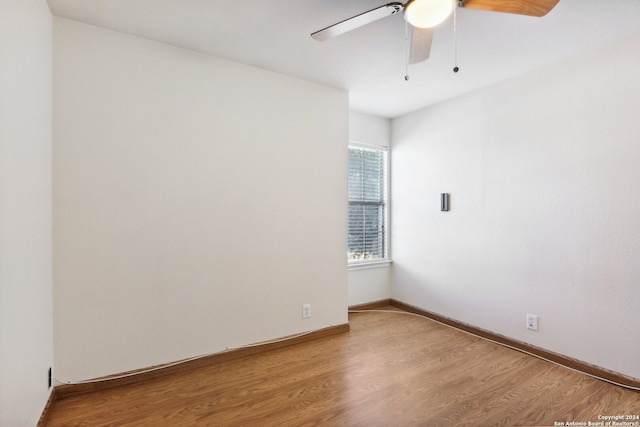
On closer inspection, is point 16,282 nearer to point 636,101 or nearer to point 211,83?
point 211,83

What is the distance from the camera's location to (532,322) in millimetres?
2625

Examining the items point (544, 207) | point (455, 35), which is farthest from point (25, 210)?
point (544, 207)

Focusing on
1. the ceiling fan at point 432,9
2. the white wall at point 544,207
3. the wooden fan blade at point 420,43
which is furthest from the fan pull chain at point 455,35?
the white wall at point 544,207

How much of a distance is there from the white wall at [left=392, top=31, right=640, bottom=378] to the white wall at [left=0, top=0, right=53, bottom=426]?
3.35 metres

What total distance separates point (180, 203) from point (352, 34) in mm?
1721

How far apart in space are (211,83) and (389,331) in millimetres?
2802

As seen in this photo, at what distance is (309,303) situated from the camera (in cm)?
293

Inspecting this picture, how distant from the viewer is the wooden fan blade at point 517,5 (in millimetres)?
1410

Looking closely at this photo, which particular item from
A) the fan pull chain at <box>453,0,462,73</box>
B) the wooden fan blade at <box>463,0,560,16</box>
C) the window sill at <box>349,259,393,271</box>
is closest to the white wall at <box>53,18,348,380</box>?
the window sill at <box>349,259,393,271</box>

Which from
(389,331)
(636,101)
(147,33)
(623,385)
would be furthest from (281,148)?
(623,385)

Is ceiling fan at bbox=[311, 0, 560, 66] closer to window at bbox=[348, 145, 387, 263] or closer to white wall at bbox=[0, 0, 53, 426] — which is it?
white wall at bbox=[0, 0, 53, 426]

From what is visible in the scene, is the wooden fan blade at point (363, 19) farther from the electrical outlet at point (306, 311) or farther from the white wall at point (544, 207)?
the electrical outlet at point (306, 311)

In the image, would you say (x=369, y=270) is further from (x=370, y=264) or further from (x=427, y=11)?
(x=427, y=11)

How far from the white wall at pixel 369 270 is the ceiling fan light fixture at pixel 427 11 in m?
2.26
